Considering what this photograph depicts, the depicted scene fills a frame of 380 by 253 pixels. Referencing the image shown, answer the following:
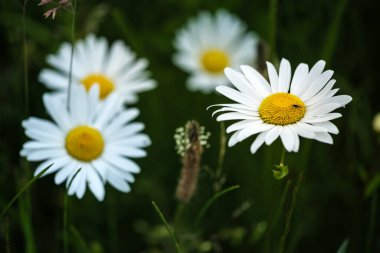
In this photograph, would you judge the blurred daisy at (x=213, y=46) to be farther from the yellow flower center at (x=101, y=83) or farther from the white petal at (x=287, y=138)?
the white petal at (x=287, y=138)

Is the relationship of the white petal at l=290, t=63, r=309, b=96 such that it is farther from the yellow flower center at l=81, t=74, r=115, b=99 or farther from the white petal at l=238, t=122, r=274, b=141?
the yellow flower center at l=81, t=74, r=115, b=99

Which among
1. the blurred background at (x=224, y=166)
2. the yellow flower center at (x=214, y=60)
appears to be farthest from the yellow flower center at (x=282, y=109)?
the yellow flower center at (x=214, y=60)

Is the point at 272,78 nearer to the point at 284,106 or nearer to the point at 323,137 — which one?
the point at 284,106

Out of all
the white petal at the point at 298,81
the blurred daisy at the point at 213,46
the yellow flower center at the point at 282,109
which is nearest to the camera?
the yellow flower center at the point at 282,109

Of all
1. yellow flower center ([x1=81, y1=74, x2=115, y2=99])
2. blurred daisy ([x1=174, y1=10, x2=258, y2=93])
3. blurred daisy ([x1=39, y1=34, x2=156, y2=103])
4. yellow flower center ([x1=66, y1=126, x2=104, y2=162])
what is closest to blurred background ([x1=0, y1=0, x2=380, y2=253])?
blurred daisy ([x1=39, y1=34, x2=156, y2=103])

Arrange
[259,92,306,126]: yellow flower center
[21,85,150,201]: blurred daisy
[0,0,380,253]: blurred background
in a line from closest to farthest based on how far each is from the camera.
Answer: [259,92,306,126]: yellow flower center → [21,85,150,201]: blurred daisy → [0,0,380,253]: blurred background
